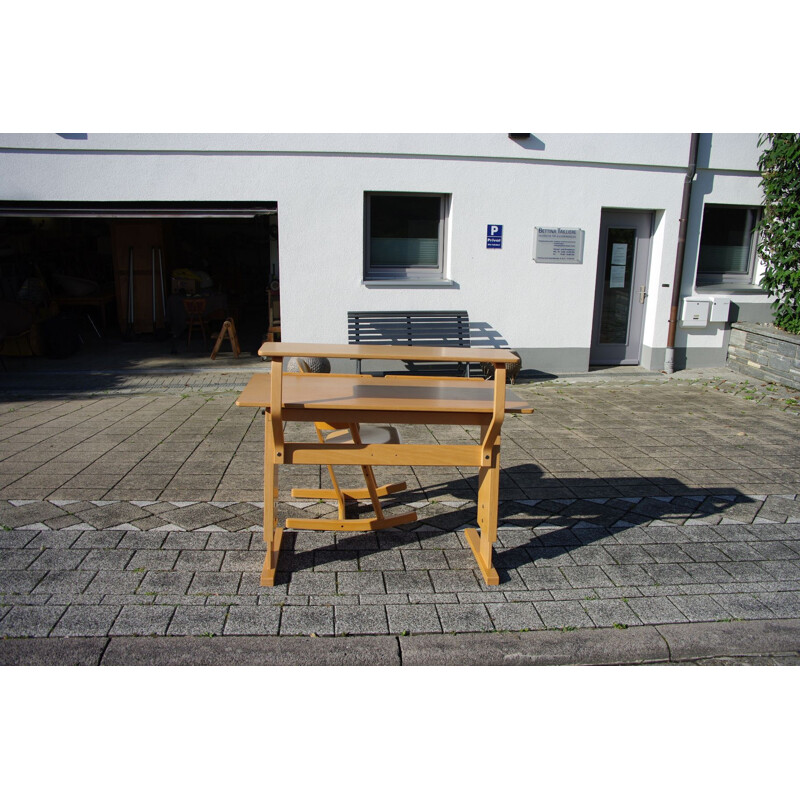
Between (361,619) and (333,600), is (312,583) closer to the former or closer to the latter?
(333,600)

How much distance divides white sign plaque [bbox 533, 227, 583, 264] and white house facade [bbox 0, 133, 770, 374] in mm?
21

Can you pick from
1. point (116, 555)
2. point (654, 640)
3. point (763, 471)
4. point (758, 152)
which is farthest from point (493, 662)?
point (758, 152)

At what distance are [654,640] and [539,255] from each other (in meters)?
6.63

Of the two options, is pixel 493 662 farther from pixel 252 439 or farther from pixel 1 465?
pixel 1 465

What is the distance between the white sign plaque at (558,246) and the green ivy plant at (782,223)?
2.81 meters

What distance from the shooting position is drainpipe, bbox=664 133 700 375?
922cm

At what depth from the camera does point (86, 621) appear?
3180 millimetres

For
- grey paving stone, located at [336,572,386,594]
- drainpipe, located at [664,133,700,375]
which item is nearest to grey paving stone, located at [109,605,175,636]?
grey paving stone, located at [336,572,386,594]

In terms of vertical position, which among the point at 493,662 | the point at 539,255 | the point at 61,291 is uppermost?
the point at 539,255

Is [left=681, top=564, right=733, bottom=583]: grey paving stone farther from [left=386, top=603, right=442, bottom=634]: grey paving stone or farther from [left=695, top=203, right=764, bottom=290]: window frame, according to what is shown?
[left=695, top=203, right=764, bottom=290]: window frame

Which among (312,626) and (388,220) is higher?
(388,220)

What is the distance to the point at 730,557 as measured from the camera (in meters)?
4.04

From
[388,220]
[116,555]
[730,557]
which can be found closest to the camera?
[116,555]

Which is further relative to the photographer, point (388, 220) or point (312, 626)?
point (388, 220)
